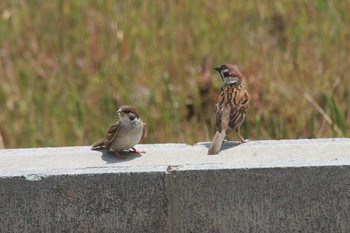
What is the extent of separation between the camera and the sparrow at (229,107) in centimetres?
515

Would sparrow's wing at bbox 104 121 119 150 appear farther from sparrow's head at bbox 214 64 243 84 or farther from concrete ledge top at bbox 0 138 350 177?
sparrow's head at bbox 214 64 243 84

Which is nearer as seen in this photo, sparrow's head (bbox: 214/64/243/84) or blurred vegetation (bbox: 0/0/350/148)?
sparrow's head (bbox: 214/64/243/84)

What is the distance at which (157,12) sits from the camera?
8867mm

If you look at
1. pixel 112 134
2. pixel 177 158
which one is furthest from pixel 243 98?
pixel 112 134

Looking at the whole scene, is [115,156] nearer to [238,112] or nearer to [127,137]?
[127,137]

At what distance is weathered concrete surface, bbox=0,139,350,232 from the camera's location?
14.7 feet

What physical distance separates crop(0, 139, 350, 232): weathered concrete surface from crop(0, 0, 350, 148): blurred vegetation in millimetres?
1743

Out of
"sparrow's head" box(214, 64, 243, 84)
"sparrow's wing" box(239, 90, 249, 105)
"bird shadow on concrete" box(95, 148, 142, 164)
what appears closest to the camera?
"bird shadow on concrete" box(95, 148, 142, 164)

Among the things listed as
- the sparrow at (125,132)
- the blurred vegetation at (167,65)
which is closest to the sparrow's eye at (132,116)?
the sparrow at (125,132)

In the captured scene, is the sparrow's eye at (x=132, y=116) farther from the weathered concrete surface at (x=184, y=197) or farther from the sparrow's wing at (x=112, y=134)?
the weathered concrete surface at (x=184, y=197)

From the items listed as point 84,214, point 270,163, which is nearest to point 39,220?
point 84,214

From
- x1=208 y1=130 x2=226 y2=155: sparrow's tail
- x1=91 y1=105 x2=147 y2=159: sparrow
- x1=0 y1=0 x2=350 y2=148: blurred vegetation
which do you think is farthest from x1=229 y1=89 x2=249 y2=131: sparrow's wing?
x1=0 y1=0 x2=350 y2=148: blurred vegetation

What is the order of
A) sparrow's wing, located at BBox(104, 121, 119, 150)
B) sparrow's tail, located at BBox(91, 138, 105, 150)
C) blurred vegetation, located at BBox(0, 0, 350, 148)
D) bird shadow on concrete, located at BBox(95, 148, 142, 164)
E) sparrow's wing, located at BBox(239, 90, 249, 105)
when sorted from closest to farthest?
bird shadow on concrete, located at BBox(95, 148, 142, 164) → sparrow's wing, located at BBox(104, 121, 119, 150) → sparrow's tail, located at BBox(91, 138, 105, 150) → sparrow's wing, located at BBox(239, 90, 249, 105) → blurred vegetation, located at BBox(0, 0, 350, 148)

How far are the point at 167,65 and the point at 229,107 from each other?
2.63 m
